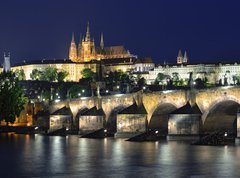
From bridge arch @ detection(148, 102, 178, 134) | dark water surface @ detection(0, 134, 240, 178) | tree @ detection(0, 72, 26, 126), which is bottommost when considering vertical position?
dark water surface @ detection(0, 134, 240, 178)

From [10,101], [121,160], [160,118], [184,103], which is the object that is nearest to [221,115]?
[184,103]

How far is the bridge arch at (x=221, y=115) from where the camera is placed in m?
52.4

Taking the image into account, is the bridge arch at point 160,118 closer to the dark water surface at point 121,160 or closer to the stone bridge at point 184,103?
the stone bridge at point 184,103

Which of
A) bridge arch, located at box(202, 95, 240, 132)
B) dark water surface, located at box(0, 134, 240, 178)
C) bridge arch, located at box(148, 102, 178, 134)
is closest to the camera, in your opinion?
dark water surface, located at box(0, 134, 240, 178)

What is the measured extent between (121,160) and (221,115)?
18.6 meters

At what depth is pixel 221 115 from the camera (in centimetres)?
5447

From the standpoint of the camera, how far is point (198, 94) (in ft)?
179

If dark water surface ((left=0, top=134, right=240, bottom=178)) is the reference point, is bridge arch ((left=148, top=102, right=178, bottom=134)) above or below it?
above

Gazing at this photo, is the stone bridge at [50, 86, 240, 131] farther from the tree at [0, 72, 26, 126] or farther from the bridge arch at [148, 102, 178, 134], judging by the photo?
the tree at [0, 72, 26, 126]

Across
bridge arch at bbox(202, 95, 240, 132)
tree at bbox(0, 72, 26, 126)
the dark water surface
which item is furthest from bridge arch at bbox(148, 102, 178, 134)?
tree at bbox(0, 72, 26, 126)

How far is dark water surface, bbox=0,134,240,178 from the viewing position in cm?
3212

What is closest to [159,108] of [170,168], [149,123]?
[149,123]

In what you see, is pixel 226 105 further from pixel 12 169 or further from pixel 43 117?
pixel 43 117

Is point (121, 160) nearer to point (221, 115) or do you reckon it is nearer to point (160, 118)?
point (221, 115)
